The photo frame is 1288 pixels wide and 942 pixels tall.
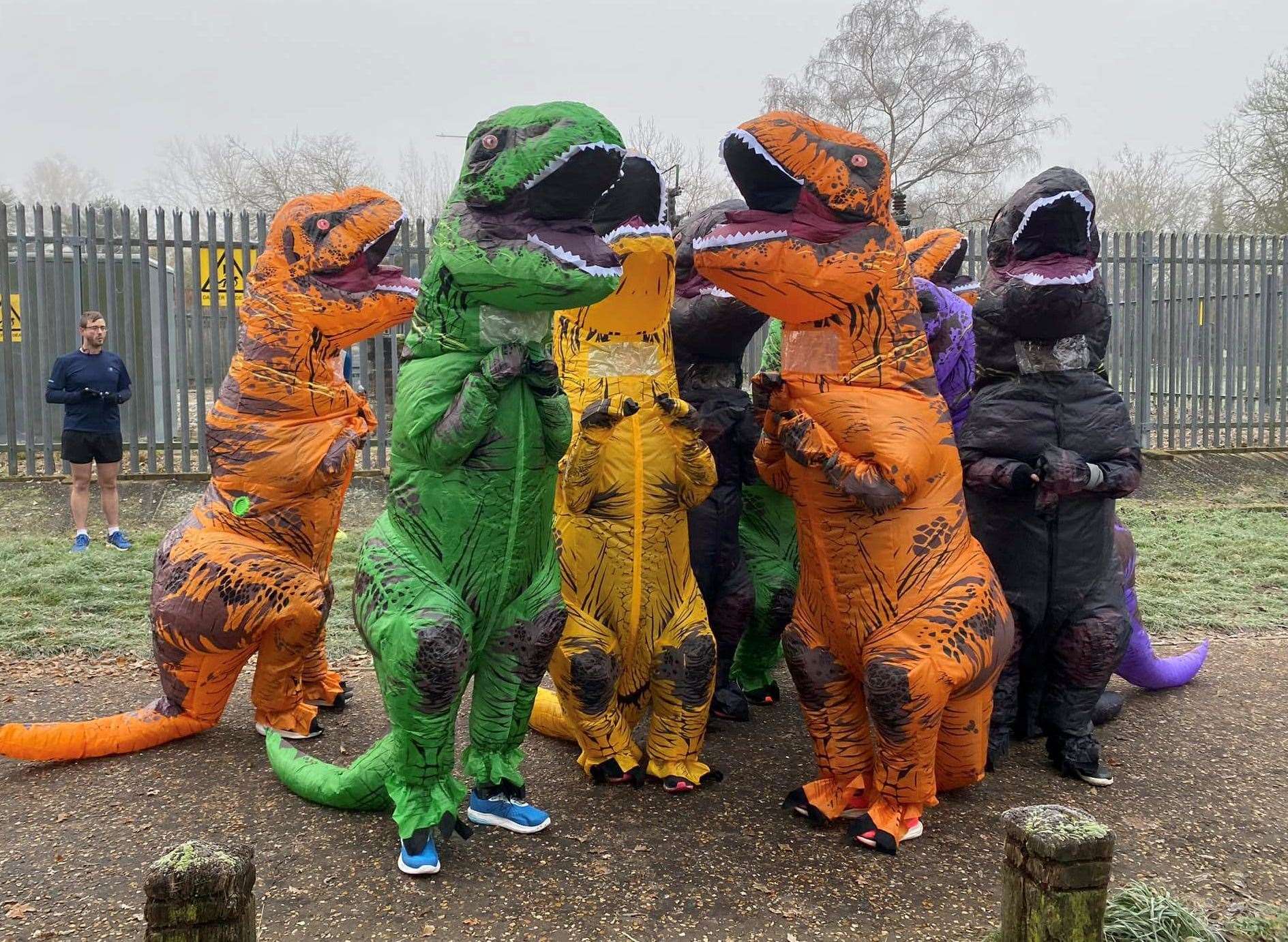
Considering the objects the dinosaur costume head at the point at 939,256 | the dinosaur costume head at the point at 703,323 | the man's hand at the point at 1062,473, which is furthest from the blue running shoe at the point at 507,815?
the dinosaur costume head at the point at 939,256

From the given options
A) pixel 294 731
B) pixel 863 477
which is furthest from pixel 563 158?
pixel 294 731

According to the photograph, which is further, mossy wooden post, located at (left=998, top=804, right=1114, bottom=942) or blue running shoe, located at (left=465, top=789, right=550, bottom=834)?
blue running shoe, located at (left=465, top=789, right=550, bottom=834)

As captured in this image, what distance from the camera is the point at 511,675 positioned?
3334 mm

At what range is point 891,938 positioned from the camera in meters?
2.89

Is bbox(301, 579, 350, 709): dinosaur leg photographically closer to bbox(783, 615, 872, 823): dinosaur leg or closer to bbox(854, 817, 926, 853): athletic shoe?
bbox(783, 615, 872, 823): dinosaur leg

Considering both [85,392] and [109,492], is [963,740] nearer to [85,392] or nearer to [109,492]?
[109,492]

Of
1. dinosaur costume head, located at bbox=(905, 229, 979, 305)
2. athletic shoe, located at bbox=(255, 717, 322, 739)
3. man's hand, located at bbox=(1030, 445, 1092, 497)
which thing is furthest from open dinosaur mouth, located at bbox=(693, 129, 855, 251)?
athletic shoe, located at bbox=(255, 717, 322, 739)

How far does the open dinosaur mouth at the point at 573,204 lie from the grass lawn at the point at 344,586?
12.2 ft

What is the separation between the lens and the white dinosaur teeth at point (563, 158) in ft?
9.65

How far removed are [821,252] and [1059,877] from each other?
6.65 ft

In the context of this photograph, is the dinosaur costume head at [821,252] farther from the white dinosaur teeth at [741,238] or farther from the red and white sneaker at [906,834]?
the red and white sneaker at [906,834]

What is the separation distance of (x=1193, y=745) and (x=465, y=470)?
343cm

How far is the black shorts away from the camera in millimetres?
8250

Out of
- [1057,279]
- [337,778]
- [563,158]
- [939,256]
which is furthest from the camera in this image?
[939,256]
